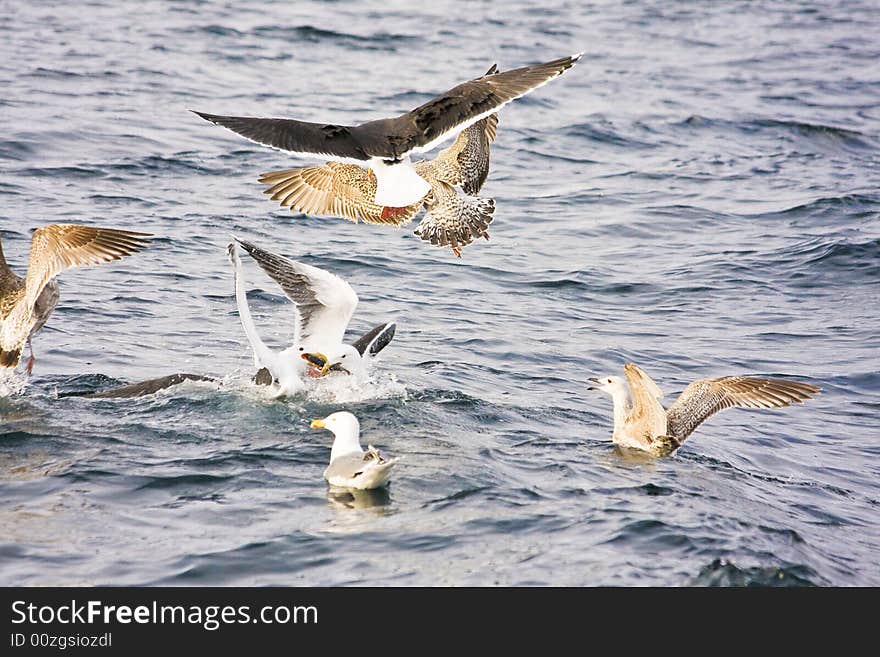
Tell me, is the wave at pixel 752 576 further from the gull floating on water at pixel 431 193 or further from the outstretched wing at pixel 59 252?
the outstretched wing at pixel 59 252

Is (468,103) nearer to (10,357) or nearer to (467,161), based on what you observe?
(467,161)

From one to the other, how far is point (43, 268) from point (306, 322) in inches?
71.6

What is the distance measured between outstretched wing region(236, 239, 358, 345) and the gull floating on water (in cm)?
70

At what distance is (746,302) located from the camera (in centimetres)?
1233

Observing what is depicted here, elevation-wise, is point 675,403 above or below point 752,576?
above

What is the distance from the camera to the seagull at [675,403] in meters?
8.38

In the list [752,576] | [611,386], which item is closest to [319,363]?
[611,386]

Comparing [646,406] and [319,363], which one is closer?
[646,406]

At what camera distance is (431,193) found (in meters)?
9.21
